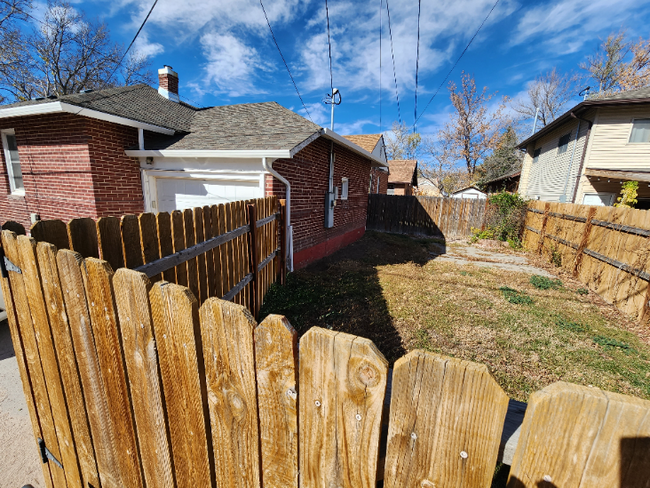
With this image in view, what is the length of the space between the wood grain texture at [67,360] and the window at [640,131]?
18115mm

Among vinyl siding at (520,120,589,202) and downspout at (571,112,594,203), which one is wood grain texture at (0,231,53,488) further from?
vinyl siding at (520,120,589,202)

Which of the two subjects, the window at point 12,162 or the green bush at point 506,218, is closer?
the window at point 12,162

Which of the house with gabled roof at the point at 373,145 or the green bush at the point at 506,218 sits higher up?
the house with gabled roof at the point at 373,145

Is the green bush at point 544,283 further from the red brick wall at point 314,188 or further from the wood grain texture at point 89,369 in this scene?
the wood grain texture at point 89,369

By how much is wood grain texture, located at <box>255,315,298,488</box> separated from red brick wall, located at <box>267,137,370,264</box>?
501cm

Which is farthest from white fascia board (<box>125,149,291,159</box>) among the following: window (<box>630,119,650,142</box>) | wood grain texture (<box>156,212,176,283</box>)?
window (<box>630,119,650,142</box>)

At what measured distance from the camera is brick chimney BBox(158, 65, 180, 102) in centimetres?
959

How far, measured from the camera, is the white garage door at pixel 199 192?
19.9ft

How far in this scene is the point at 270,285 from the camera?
541cm

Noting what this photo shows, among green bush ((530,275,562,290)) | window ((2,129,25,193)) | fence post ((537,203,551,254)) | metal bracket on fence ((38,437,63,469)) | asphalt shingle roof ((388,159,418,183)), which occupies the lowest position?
green bush ((530,275,562,290))

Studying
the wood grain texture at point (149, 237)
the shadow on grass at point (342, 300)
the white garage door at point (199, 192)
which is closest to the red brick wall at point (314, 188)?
the white garage door at point (199, 192)

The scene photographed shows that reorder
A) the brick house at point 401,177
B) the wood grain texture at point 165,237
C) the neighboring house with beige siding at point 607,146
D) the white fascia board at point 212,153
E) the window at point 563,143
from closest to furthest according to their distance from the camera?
the wood grain texture at point 165,237, the white fascia board at point 212,153, the neighboring house with beige siding at point 607,146, the window at point 563,143, the brick house at point 401,177

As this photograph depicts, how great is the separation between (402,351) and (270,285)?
9.06ft

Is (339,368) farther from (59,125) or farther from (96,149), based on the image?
(59,125)
